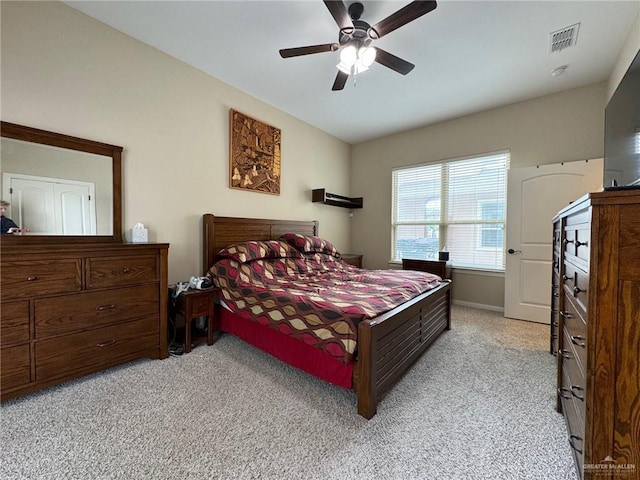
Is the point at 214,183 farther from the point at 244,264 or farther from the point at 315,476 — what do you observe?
the point at 315,476

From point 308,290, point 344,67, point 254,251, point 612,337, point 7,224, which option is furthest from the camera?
point 254,251

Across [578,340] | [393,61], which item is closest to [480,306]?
[578,340]

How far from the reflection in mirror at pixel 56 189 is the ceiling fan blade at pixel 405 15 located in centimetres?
255

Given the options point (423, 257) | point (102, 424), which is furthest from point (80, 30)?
point (423, 257)

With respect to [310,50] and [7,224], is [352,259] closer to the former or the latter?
[310,50]

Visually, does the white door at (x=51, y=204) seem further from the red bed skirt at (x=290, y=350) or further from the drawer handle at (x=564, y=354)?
the drawer handle at (x=564, y=354)

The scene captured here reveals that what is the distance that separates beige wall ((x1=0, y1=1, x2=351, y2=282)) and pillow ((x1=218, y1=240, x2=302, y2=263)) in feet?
1.53

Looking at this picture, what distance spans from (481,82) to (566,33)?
851 millimetres

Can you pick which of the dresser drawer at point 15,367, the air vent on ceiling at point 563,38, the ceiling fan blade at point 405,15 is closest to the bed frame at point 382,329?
the dresser drawer at point 15,367

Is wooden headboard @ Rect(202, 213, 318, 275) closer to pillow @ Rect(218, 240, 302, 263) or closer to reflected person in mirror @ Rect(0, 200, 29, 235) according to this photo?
pillow @ Rect(218, 240, 302, 263)

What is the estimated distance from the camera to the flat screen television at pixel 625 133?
1622 mm

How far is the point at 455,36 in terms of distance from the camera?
243 cm

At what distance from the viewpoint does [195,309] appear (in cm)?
256

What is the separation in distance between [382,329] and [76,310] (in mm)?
2169
